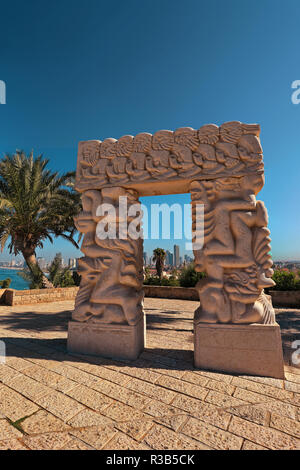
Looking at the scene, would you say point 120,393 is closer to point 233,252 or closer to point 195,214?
point 233,252

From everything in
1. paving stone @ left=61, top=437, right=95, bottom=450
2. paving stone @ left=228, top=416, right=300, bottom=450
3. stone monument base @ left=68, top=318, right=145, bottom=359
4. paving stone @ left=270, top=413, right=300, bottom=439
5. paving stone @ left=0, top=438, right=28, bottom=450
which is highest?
stone monument base @ left=68, top=318, right=145, bottom=359

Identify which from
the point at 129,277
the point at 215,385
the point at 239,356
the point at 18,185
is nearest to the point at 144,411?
the point at 215,385

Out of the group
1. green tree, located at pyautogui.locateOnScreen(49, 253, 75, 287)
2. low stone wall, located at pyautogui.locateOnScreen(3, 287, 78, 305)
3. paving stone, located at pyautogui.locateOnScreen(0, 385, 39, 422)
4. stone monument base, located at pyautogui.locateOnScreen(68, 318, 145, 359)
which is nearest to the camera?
paving stone, located at pyautogui.locateOnScreen(0, 385, 39, 422)

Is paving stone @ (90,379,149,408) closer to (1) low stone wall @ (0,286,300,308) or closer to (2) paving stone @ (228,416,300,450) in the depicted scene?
(2) paving stone @ (228,416,300,450)

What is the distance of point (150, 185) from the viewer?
3186 millimetres

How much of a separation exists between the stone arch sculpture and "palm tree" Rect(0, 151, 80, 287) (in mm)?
7122

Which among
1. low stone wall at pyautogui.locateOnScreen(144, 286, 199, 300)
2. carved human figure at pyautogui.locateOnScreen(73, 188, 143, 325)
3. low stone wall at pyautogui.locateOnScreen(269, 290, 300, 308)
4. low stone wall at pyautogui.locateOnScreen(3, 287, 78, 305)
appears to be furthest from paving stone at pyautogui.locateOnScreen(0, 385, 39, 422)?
low stone wall at pyautogui.locateOnScreen(269, 290, 300, 308)

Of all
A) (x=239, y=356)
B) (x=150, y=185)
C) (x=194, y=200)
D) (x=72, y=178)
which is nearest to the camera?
(x=239, y=356)

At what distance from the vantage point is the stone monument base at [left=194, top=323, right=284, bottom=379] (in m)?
2.50

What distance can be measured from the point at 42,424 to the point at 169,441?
95cm

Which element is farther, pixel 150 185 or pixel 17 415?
pixel 150 185

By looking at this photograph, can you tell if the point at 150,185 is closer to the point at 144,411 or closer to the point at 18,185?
the point at 144,411
